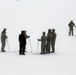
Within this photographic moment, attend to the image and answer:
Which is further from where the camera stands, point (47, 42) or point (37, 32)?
point (37, 32)

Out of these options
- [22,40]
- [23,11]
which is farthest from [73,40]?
[23,11]

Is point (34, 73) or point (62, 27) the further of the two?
point (62, 27)

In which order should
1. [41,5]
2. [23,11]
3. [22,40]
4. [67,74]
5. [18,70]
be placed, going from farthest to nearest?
[41,5]
[23,11]
[22,40]
[18,70]
[67,74]

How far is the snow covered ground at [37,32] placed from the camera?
46.6ft

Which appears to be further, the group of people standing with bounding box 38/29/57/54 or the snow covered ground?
the group of people standing with bounding box 38/29/57/54

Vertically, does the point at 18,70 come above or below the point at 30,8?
below

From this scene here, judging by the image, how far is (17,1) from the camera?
51094 mm

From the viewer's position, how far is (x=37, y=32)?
1373 inches

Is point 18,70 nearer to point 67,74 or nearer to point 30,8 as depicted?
point 67,74

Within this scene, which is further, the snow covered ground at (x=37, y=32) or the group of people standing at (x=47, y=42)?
the group of people standing at (x=47, y=42)

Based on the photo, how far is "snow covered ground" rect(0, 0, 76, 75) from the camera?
559 inches

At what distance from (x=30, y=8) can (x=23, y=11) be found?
6.61ft

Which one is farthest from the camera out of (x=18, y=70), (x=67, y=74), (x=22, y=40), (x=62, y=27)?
(x=62, y=27)

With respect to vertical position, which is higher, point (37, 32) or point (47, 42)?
point (37, 32)
